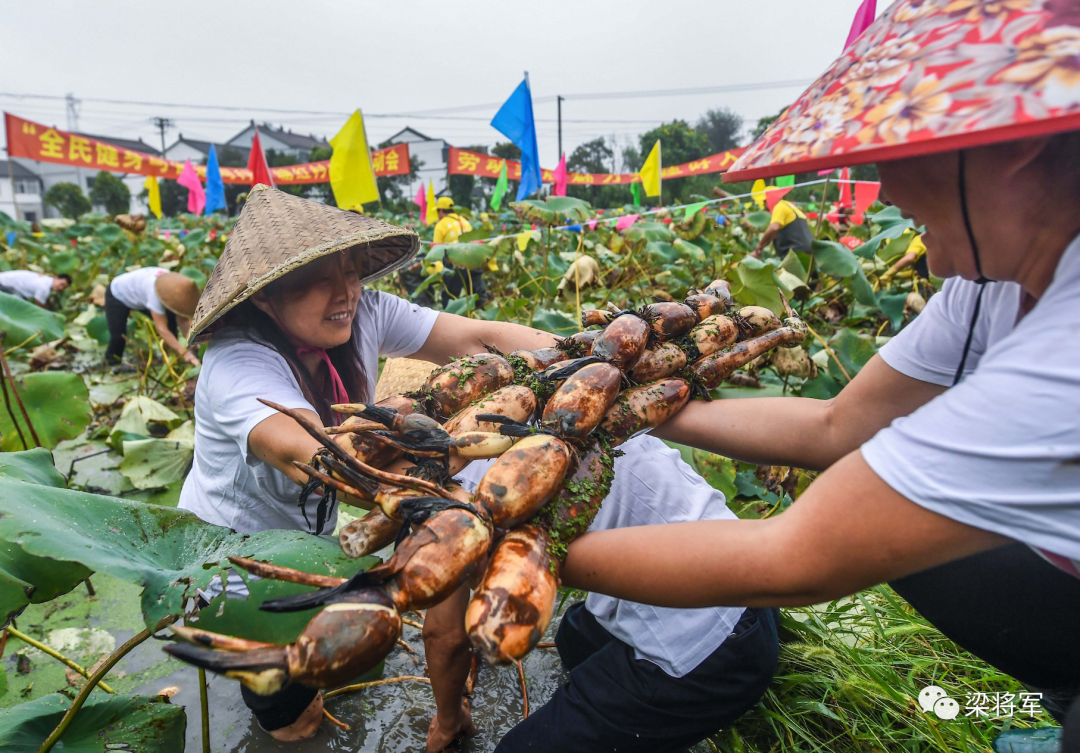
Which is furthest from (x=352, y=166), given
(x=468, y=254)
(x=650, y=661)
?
(x=650, y=661)

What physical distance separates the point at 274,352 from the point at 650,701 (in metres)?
1.28

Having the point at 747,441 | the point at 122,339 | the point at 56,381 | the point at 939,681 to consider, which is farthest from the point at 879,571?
the point at 122,339

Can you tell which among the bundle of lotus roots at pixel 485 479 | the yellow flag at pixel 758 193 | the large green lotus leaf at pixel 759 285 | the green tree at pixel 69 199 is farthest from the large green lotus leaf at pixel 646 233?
the green tree at pixel 69 199

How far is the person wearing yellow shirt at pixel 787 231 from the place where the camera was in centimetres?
324

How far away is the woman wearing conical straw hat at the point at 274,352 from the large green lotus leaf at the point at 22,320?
1.53m

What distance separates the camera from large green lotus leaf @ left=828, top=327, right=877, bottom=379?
2510mm

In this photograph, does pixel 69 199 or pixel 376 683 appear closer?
pixel 376 683

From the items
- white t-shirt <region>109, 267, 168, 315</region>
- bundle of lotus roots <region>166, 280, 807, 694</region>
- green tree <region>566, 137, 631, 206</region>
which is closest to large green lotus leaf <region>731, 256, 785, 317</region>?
bundle of lotus roots <region>166, 280, 807, 694</region>

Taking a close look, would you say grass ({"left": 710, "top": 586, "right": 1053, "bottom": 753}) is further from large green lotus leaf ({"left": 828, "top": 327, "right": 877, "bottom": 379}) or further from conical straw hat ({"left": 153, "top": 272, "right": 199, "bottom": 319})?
conical straw hat ({"left": 153, "top": 272, "right": 199, "bottom": 319})

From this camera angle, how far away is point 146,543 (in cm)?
114

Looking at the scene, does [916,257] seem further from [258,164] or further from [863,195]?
[258,164]

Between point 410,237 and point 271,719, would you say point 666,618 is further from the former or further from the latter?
point 410,237

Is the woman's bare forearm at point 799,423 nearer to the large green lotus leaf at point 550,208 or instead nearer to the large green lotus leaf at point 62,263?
the large green lotus leaf at point 550,208

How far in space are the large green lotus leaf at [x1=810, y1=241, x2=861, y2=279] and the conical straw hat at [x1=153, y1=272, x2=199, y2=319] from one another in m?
3.86
